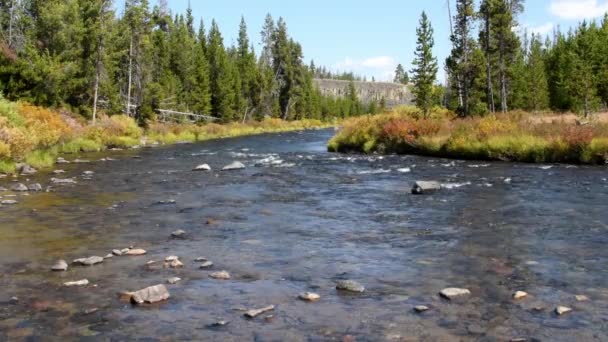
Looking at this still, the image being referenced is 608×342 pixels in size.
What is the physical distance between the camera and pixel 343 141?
39.7 m

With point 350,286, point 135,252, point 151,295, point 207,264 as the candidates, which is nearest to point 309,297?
point 350,286

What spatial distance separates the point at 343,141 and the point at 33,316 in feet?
109

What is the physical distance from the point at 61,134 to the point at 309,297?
99.6 feet

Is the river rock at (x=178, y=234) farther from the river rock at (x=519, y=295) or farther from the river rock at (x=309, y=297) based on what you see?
the river rock at (x=519, y=295)

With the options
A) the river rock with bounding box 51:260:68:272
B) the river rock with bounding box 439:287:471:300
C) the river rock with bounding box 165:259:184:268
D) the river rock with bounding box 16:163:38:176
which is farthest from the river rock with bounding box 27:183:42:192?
the river rock with bounding box 439:287:471:300

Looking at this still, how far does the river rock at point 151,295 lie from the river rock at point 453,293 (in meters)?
3.84

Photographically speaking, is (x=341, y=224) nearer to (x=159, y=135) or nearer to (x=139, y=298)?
(x=139, y=298)

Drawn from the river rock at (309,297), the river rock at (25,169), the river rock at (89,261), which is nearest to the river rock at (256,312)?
the river rock at (309,297)

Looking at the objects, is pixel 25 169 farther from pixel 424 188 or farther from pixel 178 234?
pixel 424 188

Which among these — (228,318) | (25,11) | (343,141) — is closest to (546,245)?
(228,318)

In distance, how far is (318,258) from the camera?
10211mm

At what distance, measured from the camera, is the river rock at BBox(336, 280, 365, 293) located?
328 inches

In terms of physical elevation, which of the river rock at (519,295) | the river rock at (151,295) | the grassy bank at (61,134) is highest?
the grassy bank at (61,134)

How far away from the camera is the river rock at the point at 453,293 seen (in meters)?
7.91
